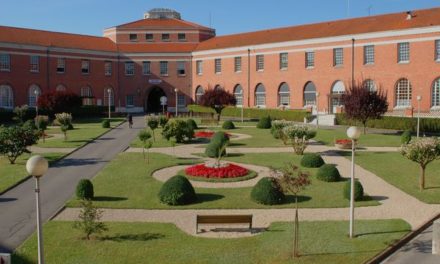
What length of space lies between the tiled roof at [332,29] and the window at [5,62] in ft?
84.2

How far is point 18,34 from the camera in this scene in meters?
66.8

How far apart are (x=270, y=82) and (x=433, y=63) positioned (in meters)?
20.7

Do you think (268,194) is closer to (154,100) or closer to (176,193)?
(176,193)

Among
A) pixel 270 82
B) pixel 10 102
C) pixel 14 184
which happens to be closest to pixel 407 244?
pixel 14 184

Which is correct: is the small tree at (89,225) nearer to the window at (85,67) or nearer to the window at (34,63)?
the window at (34,63)

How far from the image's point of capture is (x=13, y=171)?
94.8 feet

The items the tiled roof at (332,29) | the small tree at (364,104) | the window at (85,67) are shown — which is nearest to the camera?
the small tree at (364,104)

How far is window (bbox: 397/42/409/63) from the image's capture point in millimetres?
52562

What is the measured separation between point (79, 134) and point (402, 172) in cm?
2860

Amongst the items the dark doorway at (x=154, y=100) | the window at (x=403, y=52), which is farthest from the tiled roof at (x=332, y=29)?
the dark doorway at (x=154, y=100)

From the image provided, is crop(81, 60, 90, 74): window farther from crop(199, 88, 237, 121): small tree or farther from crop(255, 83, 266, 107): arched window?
crop(255, 83, 266, 107): arched window

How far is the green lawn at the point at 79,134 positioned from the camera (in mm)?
39906

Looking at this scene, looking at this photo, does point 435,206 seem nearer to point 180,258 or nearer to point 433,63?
point 180,258

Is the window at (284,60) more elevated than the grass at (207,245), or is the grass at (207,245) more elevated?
the window at (284,60)
